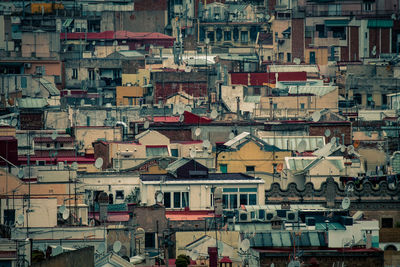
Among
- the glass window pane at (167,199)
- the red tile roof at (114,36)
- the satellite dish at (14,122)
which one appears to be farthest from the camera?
the red tile roof at (114,36)

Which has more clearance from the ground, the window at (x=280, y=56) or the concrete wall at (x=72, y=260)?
the window at (x=280, y=56)

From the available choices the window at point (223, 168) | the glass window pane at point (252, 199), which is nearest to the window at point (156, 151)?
the window at point (223, 168)

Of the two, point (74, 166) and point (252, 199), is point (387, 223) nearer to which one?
point (252, 199)

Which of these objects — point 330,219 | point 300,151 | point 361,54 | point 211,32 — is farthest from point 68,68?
point 330,219

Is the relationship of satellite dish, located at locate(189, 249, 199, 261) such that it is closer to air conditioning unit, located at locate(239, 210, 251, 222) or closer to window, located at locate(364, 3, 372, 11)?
air conditioning unit, located at locate(239, 210, 251, 222)

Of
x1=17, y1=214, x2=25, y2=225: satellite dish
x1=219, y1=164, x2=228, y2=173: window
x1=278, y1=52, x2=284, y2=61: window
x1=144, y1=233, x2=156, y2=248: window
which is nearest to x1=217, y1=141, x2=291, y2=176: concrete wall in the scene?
x1=219, y1=164, x2=228, y2=173: window

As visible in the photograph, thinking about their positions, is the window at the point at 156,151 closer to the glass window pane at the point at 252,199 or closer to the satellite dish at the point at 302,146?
the satellite dish at the point at 302,146

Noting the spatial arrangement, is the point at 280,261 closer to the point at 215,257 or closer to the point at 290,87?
the point at 215,257
